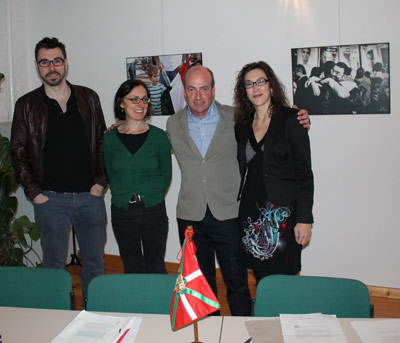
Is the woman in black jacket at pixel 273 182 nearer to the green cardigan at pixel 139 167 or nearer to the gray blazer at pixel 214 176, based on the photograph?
the gray blazer at pixel 214 176

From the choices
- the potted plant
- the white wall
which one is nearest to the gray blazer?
the white wall

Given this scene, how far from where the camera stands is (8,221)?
12.0 feet

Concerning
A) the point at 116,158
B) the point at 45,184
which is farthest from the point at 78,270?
the point at 116,158

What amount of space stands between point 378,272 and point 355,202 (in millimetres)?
629

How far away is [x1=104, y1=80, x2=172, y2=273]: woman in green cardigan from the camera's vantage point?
8.63 feet

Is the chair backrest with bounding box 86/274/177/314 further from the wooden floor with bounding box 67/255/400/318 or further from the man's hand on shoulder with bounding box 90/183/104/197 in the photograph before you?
the wooden floor with bounding box 67/255/400/318

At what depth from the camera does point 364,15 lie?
3.38 metres

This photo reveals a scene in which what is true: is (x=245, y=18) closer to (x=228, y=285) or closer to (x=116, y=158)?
(x=116, y=158)

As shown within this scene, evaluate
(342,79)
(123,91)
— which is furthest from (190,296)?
(342,79)

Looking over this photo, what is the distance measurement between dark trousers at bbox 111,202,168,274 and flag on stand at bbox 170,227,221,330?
1315 millimetres

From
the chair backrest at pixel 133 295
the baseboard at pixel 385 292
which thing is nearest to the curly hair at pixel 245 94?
the chair backrest at pixel 133 295

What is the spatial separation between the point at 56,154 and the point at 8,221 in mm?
1246

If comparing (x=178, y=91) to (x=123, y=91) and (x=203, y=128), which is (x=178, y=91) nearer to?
(x=123, y=91)

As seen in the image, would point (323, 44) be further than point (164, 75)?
No
